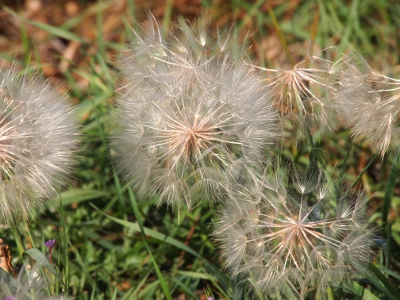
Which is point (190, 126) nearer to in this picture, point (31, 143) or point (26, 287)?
point (31, 143)

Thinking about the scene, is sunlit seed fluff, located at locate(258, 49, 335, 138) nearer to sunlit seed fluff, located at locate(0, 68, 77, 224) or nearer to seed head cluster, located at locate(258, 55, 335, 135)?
seed head cluster, located at locate(258, 55, 335, 135)

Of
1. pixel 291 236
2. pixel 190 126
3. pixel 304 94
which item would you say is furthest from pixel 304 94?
pixel 291 236

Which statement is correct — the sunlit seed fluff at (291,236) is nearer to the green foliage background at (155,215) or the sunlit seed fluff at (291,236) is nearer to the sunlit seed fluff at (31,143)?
the green foliage background at (155,215)

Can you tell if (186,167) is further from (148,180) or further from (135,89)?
(135,89)

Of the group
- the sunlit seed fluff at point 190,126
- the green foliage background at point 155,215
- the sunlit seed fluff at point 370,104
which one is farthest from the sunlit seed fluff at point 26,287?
the sunlit seed fluff at point 370,104

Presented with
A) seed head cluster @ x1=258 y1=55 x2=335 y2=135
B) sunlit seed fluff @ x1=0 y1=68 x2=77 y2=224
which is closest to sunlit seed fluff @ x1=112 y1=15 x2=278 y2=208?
seed head cluster @ x1=258 y1=55 x2=335 y2=135
